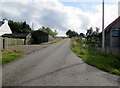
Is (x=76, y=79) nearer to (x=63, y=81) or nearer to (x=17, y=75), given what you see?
(x=63, y=81)

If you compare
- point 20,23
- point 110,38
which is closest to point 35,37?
point 110,38

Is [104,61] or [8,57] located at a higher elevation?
[8,57]

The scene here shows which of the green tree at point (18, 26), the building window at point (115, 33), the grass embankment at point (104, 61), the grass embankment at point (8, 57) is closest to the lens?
the grass embankment at point (104, 61)

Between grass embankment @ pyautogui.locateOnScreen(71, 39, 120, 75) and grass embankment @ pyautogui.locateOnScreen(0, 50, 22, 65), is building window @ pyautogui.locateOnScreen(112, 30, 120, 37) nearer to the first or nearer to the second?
grass embankment @ pyautogui.locateOnScreen(71, 39, 120, 75)

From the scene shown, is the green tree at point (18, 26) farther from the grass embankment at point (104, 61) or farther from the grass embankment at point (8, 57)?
the grass embankment at point (104, 61)

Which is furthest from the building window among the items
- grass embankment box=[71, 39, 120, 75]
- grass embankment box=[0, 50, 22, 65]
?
grass embankment box=[0, 50, 22, 65]

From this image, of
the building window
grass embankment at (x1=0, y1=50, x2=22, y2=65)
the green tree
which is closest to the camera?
grass embankment at (x1=0, y1=50, x2=22, y2=65)

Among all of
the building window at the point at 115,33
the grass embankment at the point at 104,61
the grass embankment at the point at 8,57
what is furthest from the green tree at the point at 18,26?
the grass embankment at the point at 104,61

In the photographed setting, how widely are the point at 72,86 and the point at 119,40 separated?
29.7m

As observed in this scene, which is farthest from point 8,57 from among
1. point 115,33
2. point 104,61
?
point 115,33

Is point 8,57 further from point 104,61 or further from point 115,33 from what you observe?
point 115,33

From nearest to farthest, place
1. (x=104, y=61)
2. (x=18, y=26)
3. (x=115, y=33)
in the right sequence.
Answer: (x=104, y=61) → (x=115, y=33) → (x=18, y=26)

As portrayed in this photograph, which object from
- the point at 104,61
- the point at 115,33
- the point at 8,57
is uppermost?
the point at 115,33

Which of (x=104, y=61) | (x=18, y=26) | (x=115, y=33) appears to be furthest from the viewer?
(x=18, y=26)
